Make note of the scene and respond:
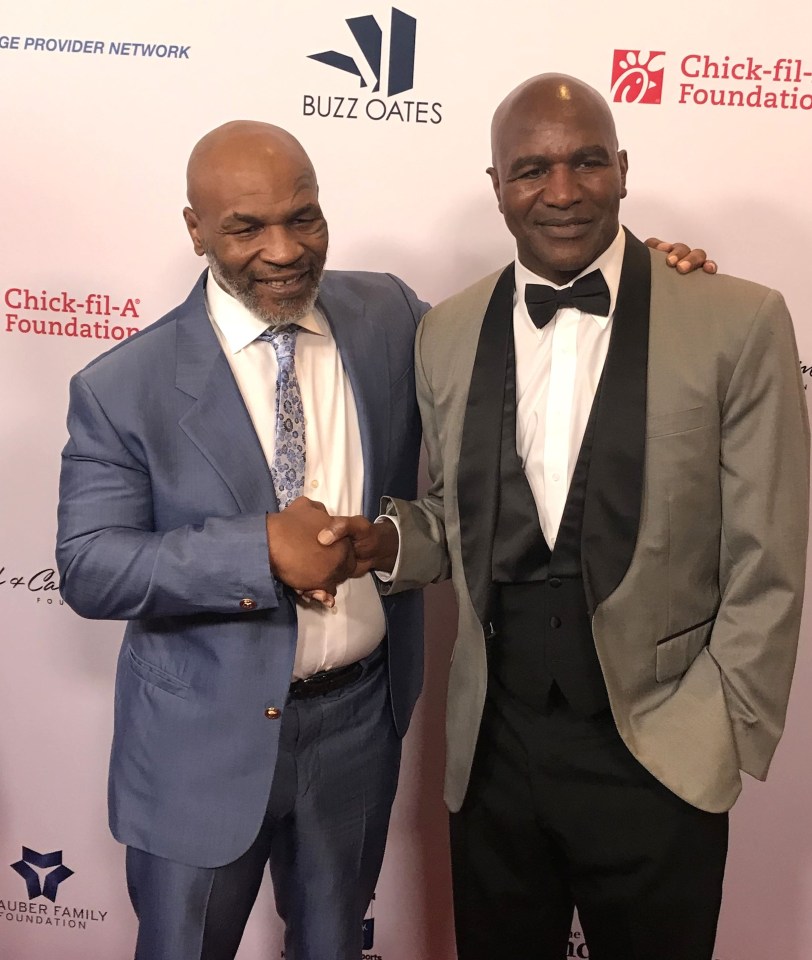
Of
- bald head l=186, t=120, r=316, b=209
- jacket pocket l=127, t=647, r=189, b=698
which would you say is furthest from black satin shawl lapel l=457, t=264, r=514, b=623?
jacket pocket l=127, t=647, r=189, b=698

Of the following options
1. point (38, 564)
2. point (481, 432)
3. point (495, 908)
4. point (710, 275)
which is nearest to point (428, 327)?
point (481, 432)

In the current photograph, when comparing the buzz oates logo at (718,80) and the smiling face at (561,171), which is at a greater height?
the buzz oates logo at (718,80)

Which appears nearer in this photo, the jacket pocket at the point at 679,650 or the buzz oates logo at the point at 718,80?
the jacket pocket at the point at 679,650

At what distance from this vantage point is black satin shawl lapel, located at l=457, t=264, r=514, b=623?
1.75 meters

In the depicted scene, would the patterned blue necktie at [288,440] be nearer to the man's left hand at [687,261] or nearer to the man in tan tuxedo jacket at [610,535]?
the man in tan tuxedo jacket at [610,535]

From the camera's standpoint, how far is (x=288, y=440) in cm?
181

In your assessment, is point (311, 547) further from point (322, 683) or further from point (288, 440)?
point (322, 683)

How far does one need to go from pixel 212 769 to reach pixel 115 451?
22.3 inches

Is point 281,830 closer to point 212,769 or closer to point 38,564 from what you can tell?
point 212,769

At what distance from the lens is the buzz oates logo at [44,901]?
283cm

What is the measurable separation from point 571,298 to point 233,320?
58 centimetres

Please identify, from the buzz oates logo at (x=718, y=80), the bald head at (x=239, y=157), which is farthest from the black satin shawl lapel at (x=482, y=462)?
the buzz oates logo at (x=718, y=80)

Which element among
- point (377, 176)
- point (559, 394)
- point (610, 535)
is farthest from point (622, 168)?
point (377, 176)

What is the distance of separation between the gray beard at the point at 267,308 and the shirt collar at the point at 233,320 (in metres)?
0.02
